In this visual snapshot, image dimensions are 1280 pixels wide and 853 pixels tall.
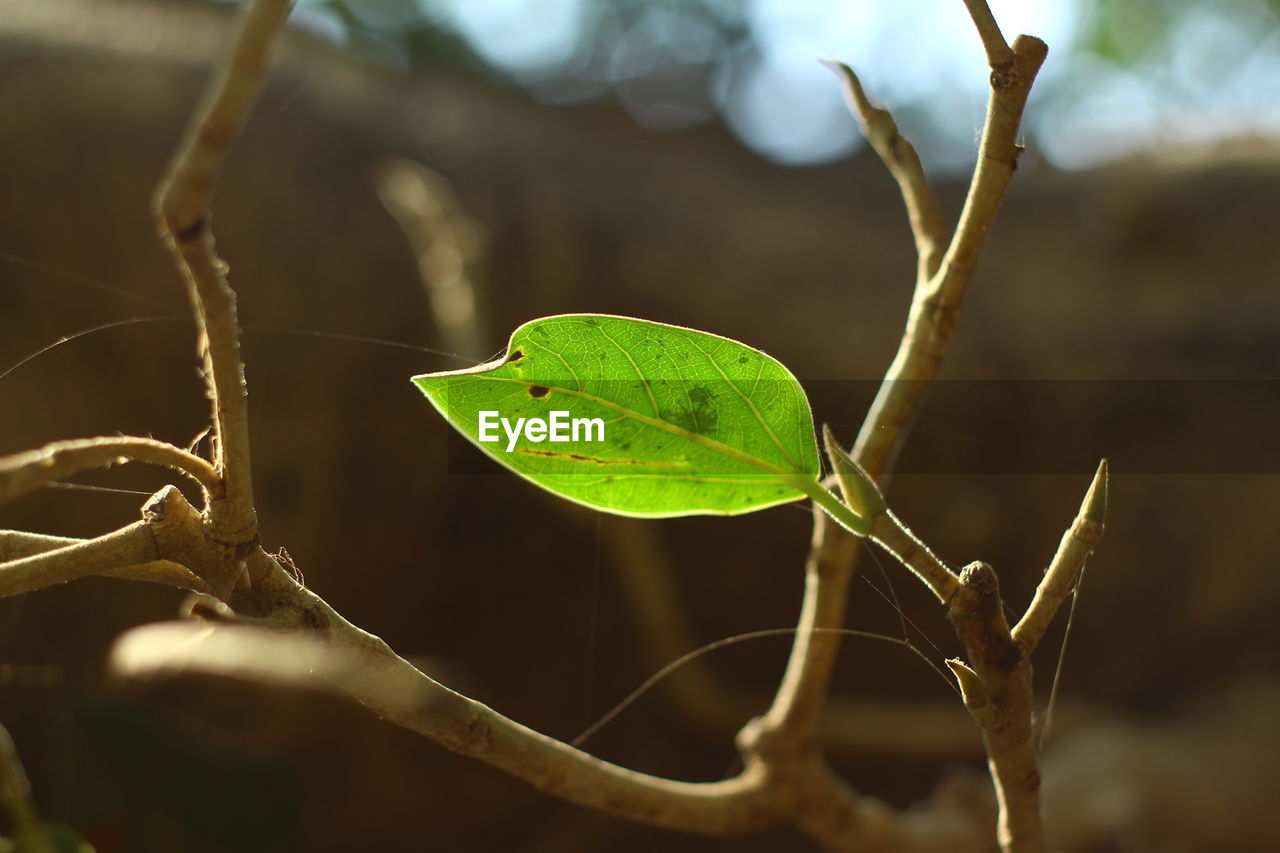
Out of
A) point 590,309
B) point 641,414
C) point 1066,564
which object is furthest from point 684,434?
point 590,309

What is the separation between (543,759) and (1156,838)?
3.37 feet

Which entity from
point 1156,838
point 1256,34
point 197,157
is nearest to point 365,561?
point 1156,838

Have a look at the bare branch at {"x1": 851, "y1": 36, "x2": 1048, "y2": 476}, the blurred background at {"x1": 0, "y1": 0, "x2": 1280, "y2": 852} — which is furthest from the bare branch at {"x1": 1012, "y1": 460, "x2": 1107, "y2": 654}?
the blurred background at {"x1": 0, "y1": 0, "x2": 1280, "y2": 852}

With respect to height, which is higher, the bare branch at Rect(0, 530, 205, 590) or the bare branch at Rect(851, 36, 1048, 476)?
the bare branch at Rect(851, 36, 1048, 476)

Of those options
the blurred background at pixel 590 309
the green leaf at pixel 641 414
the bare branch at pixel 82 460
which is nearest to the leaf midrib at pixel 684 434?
the green leaf at pixel 641 414

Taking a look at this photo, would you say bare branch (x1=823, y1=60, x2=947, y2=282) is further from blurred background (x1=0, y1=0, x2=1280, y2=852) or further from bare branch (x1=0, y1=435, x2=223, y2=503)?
blurred background (x1=0, y1=0, x2=1280, y2=852)

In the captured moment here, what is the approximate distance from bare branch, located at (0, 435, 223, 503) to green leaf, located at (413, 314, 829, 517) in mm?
72

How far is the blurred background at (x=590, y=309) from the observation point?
143 centimetres

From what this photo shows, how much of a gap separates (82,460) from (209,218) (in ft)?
0.26

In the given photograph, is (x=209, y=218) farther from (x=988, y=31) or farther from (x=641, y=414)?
(x=988, y=31)

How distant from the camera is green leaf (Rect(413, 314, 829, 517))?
332 millimetres

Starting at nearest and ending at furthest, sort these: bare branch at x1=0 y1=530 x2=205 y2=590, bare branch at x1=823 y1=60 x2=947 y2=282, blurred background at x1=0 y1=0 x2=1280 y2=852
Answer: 1. bare branch at x1=0 y1=530 x2=205 y2=590
2. bare branch at x1=823 y1=60 x2=947 y2=282
3. blurred background at x1=0 y1=0 x2=1280 y2=852

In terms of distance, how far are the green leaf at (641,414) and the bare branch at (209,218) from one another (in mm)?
64

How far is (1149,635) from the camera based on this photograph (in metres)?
1.52
